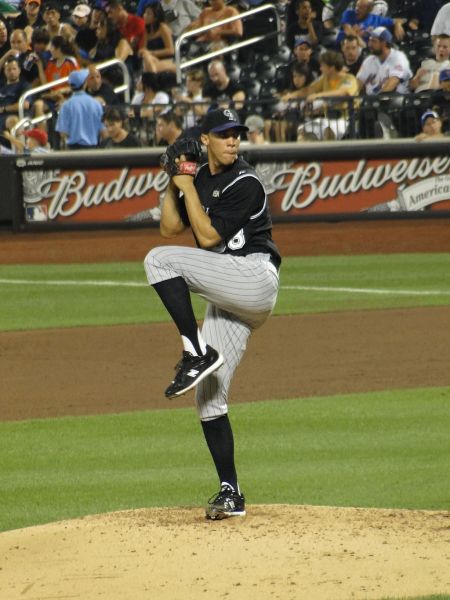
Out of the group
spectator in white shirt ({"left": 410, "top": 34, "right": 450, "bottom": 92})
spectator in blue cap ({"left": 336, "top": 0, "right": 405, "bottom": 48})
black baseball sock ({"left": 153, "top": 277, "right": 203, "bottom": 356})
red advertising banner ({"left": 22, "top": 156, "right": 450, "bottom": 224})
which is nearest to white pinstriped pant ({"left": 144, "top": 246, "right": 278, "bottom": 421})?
black baseball sock ({"left": 153, "top": 277, "right": 203, "bottom": 356})

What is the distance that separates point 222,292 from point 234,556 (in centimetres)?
115

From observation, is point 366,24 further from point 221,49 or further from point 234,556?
point 234,556

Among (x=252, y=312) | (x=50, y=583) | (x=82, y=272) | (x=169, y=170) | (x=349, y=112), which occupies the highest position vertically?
(x=169, y=170)

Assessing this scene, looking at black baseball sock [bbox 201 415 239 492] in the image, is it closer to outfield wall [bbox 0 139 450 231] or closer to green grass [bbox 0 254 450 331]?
green grass [bbox 0 254 450 331]

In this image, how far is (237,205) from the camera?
5.62 meters

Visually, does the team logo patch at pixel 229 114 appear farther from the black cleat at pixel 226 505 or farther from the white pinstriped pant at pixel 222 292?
the black cleat at pixel 226 505

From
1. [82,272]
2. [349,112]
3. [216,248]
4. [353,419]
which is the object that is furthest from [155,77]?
[216,248]

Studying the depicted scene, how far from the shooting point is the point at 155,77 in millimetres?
21188

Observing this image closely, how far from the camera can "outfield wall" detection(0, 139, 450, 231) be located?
18.7 meters

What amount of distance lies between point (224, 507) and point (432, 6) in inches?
683

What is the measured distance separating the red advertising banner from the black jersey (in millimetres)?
13008

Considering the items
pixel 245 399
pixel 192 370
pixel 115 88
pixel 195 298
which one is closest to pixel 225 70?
pixel 115 88

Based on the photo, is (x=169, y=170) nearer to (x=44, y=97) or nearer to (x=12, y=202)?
(x=12, y=202)

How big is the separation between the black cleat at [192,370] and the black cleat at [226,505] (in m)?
0.59
